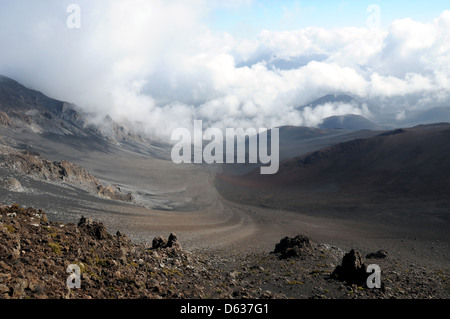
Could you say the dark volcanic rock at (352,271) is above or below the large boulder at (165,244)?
below

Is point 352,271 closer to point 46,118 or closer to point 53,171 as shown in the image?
point 53,171

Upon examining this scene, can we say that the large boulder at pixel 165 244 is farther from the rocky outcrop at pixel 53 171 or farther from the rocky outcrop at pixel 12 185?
the rocky outcrop at pixel 53 171

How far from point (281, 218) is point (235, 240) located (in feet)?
55.8

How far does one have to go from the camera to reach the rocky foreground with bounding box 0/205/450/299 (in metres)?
8.55

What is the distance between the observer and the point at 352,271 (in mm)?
14133

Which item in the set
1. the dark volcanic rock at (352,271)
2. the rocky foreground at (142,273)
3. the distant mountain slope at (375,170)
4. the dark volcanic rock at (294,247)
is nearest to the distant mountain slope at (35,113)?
the distant mountain slope at (375,170)

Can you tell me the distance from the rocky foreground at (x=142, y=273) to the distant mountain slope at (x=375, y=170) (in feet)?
146

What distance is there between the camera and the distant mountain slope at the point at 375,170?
57.8 metres

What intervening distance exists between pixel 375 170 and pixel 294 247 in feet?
194

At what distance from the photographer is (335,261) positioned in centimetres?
1900

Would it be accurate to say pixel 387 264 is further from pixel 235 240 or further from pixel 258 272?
pixel 235 240

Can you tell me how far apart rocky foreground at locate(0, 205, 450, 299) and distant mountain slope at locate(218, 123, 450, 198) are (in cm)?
4465

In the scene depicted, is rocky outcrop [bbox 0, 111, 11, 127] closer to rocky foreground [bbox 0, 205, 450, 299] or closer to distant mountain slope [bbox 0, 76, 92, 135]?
distant mountain slope [bbox 0, 76, 92, 135]
